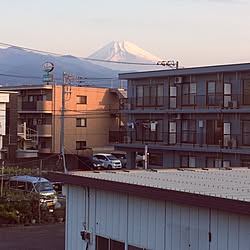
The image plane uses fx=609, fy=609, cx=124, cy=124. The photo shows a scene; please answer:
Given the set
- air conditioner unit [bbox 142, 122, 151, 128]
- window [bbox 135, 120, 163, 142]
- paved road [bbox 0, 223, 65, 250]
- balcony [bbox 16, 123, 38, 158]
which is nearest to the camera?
paved road [bbox 0, 223, 65, 250]

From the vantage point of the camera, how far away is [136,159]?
1686 inches

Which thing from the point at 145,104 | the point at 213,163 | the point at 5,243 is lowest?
the point at 5,243

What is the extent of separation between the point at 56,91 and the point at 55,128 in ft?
10.1

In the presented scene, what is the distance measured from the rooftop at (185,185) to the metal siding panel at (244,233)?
0.98 ft

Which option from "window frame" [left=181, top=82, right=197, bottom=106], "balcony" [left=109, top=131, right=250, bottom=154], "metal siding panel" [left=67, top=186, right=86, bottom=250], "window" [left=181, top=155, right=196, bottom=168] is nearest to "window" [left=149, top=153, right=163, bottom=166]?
"balcony" [left=109, top=131, right=250, bottom=154]

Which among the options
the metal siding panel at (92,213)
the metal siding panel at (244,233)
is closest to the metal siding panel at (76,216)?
the metal siding panel at (92,213)

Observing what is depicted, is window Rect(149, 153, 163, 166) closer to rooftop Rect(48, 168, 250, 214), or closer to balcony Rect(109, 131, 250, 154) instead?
balcony Rect(109, 131, 250, 154)

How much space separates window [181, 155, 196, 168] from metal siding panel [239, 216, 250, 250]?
2815 centimetres

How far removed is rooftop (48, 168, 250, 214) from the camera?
8883 millimetres

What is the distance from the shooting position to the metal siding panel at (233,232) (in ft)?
28.8

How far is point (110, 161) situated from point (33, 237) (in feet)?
83.3

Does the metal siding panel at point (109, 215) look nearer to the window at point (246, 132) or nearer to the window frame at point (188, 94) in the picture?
the window at point (246, 132)

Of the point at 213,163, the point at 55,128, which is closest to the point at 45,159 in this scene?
the point at 55,128

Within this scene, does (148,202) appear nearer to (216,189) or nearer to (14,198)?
(216,189)
